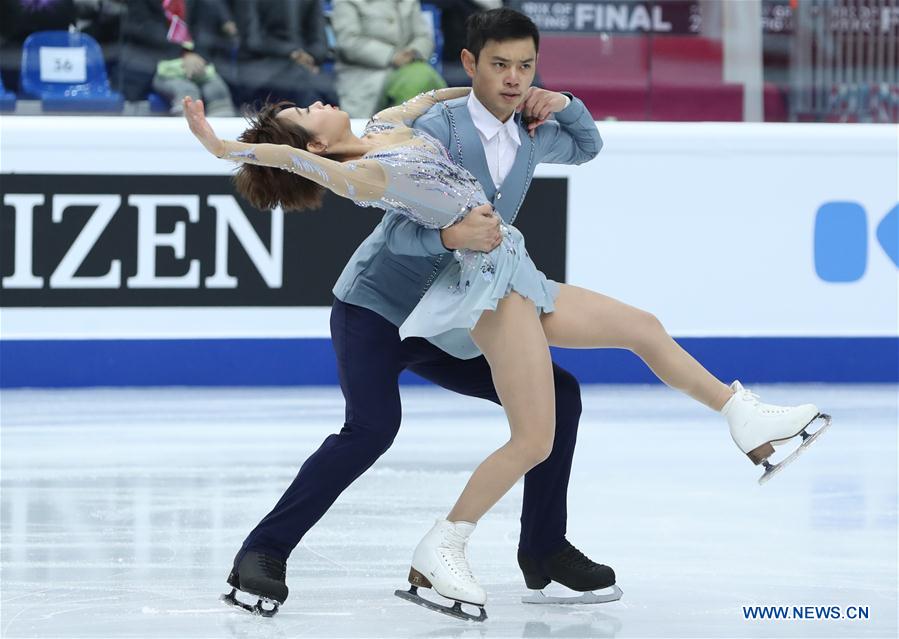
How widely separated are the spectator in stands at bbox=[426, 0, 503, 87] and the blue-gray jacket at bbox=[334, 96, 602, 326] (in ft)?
10.1

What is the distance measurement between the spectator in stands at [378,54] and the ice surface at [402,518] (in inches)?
48.6

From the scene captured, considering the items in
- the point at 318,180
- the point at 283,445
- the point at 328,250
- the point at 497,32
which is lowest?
the point at 283,445

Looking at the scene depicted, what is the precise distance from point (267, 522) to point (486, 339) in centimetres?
62

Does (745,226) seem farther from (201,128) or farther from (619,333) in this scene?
(201,128)

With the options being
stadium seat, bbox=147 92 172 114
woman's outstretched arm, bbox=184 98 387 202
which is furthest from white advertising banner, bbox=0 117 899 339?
woman's outstretched arm, bbox=184 98 387 202

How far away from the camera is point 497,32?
120 inches

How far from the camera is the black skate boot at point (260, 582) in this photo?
313 centimetres

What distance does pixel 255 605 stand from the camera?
3184mm

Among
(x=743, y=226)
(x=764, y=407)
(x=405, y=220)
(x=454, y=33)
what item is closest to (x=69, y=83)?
(x=454, y=33)

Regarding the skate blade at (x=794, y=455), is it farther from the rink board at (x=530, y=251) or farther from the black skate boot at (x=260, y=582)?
the rink board at (x=530, y=251)

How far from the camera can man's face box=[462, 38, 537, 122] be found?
10.0ft

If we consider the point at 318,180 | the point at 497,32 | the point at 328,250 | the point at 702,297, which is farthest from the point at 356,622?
the point at 702,297

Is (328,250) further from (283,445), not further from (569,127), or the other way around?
(569,127)

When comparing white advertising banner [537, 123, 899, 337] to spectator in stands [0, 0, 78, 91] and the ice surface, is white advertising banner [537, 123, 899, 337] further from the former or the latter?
spectator in stands [0, 0, 78, 91]
